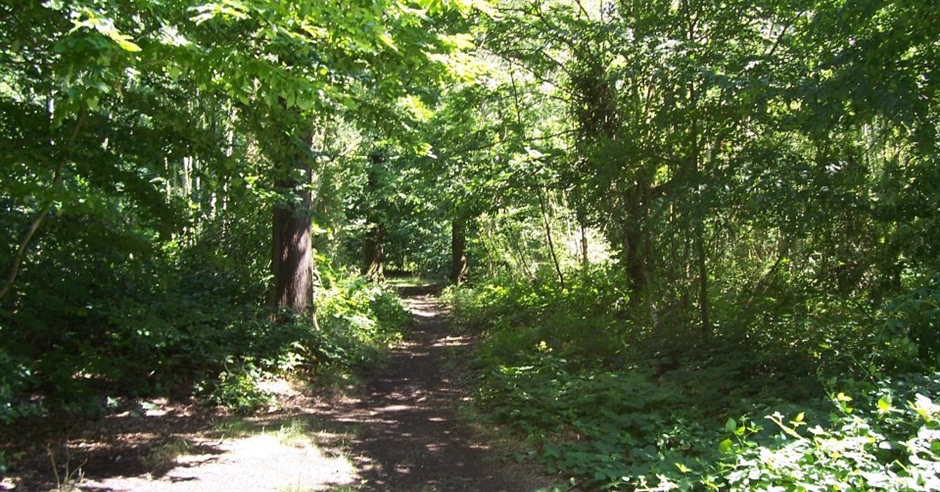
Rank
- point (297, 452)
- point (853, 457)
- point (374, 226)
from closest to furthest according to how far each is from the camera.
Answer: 1. point (853, 457)
2. point (297, 452)
3. point (374, 226)

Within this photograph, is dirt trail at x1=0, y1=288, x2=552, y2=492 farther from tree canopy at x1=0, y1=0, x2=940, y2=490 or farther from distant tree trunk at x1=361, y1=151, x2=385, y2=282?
distant tree trunk at x1=361, y1=151, x2=385, y2=282

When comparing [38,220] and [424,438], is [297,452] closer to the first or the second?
[424,438]

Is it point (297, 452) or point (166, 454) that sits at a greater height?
point (166, 454)

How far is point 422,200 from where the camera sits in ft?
72.6

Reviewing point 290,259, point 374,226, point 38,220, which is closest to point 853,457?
point 38,220

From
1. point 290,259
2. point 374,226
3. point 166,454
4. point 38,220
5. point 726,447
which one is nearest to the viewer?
point 726,447

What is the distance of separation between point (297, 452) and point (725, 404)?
4.26 meters

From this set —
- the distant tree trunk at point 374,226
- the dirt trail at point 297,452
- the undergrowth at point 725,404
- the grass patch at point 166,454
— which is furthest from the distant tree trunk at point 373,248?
the grass patch at point 166,454

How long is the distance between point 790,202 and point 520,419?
383cm

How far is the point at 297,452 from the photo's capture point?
21.2 ft

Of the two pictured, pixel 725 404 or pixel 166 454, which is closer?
pixel 166 454

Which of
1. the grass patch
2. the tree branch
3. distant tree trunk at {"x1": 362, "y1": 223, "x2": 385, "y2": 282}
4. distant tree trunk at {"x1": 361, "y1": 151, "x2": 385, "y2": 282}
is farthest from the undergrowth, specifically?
distant tree trunk at {"x1": 362, "y1": 223, "x2": 385, "y2": 282}

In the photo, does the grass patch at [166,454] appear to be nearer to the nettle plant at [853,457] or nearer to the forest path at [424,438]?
the forest path at [424,438]

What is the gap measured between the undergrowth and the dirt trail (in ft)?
1.99
